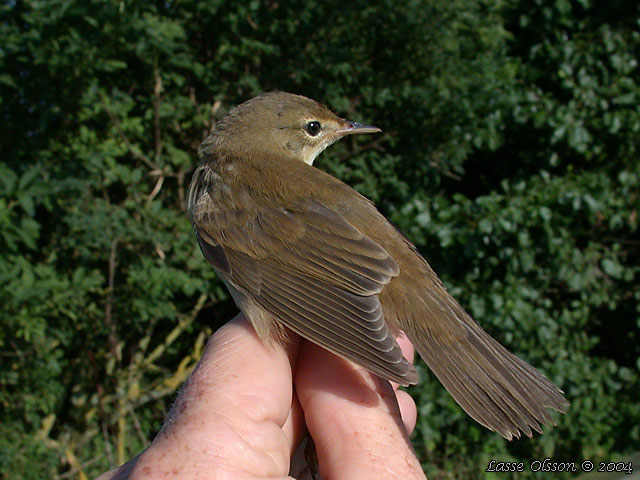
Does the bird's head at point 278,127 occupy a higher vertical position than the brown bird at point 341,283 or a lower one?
higher

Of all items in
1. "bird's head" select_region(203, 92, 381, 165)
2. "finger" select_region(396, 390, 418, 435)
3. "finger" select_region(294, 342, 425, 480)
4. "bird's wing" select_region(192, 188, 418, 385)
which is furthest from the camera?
"bird's head" select_region(203, 92, 381, 165)

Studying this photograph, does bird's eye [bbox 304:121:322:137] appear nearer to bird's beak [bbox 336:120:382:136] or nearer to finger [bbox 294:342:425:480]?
bird's beak [bbox 336:120:382:136]

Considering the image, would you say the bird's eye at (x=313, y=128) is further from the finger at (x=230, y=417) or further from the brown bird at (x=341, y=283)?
the finger at (x=230, y=417)

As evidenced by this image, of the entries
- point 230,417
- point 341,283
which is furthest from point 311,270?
point 230,417

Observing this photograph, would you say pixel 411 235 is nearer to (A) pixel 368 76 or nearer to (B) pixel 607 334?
(A) pixel 368 76

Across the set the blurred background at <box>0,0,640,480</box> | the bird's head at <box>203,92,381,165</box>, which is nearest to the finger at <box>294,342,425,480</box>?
the bird's head at <box>203,92,381,165</box>

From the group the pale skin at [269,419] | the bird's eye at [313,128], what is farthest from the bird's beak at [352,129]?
the pale skin at [269,419]
